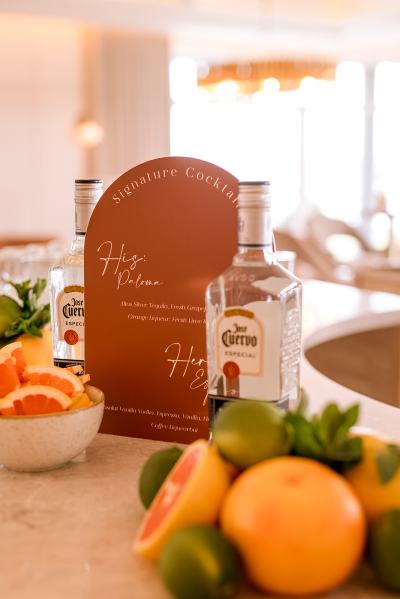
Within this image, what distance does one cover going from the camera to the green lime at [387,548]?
58 centimetres

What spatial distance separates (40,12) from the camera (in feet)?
22.7

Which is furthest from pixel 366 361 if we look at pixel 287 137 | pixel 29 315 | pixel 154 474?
pixel 287 137

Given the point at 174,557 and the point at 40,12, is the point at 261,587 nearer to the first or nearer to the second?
the point at 174,557

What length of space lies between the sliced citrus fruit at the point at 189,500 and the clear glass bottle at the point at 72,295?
416 millimetres

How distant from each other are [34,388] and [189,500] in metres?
0.30

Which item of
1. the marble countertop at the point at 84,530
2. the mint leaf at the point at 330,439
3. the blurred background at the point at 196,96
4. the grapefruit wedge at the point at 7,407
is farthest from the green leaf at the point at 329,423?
the blurred background at the point at 196,96

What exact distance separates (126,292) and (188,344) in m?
0.10

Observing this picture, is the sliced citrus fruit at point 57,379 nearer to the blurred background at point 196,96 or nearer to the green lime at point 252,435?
the green lime at point 252,435

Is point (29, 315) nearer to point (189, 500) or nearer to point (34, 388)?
point (34, 388)

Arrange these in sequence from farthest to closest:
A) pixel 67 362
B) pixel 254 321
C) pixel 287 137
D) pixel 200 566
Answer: pixel 287 137, pixel 67 362, pixel 254 321, pixel 200 566

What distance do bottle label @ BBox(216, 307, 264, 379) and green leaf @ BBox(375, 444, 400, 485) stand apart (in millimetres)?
217

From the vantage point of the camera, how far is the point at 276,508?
0.57m

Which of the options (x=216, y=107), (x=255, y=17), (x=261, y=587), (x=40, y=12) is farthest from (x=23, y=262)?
(x=216, y=107)

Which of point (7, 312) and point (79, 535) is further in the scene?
point (7, 312)
